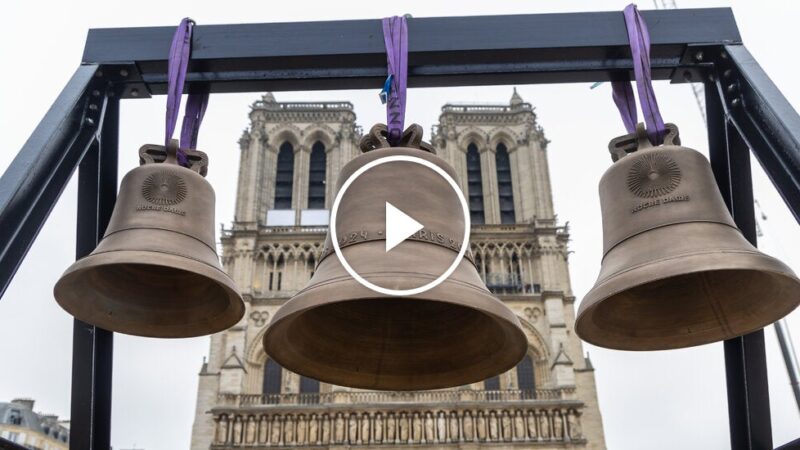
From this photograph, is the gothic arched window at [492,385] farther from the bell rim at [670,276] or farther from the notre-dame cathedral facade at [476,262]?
the bell rim at [670,276]

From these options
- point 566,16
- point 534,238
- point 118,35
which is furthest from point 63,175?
point 534,238

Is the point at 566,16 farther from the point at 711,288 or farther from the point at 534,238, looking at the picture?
the point at 534,238

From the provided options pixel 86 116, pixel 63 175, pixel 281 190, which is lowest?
pixel 63 175

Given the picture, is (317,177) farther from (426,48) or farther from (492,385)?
(426,48)

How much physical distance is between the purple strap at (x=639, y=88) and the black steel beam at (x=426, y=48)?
0.09 meters

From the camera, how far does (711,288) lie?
144 inches

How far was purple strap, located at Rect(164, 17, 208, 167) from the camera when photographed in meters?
3.67

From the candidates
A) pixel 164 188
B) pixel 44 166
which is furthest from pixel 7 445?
pixel 164 188

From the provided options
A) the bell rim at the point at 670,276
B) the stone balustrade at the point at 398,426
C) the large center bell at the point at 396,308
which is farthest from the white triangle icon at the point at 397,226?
the stone balustrade at the point at 398,426

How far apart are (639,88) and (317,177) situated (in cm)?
3660

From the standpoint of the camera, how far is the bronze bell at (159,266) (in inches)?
135

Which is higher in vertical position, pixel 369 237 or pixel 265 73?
pixel 265 73

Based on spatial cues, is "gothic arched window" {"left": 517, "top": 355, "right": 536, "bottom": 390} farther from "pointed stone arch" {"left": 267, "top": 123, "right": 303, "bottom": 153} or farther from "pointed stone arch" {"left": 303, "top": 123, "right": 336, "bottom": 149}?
"pointed stone arch" {"left": 267, "top": 123, "right": 303, "bottom": 153}

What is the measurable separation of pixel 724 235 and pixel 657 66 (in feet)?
3.85
